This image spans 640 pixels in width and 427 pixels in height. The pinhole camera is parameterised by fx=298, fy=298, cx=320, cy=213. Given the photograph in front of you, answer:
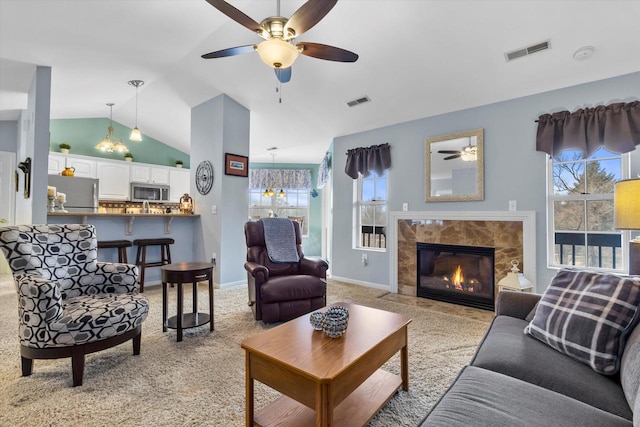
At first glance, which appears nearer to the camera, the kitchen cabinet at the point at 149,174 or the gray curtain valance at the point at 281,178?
the kitchen cabinet at the point at 149,174

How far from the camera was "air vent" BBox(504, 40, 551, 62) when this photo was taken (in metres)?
2.68

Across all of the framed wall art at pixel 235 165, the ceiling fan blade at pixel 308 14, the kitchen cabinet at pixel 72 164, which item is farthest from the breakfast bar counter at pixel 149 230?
the ceiling fan blade at pixel 308 14

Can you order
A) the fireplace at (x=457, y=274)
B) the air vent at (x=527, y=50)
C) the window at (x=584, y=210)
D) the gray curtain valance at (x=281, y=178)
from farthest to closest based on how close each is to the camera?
the gray curtain valance at (x=281, y=178)
the fireplace at (x=457, y=274)
the window at (x=584, y=210)
the air vent at (x=527, y=50)

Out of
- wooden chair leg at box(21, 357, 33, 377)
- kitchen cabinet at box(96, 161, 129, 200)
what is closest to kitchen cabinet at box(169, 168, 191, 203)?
kitchen cabinet at box(96, 161, 129, 200)

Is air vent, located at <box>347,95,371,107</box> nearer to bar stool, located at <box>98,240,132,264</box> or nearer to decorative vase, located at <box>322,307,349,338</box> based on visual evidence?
decorative vase, located at <box>322,307,349,338</box>

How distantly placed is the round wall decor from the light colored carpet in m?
2.30

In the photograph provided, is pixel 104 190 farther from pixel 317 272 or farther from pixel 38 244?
pixel 317 272

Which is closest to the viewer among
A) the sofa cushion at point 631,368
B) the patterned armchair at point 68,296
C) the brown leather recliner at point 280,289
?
the sofa cushion at point 631,368

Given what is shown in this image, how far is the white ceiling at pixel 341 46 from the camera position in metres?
2.56

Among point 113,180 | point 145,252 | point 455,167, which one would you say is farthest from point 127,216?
point 455,167

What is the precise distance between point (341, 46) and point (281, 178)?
5.05 m

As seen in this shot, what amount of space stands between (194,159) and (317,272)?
3.12m

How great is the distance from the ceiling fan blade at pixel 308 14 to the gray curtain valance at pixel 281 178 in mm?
5843

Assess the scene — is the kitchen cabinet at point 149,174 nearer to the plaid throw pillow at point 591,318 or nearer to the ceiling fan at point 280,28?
the ceiling fan at point 280,28
